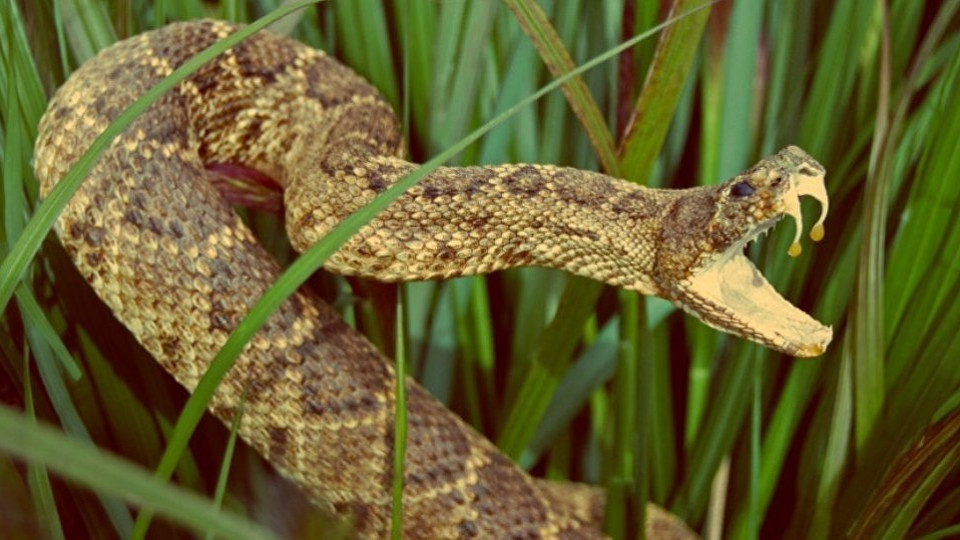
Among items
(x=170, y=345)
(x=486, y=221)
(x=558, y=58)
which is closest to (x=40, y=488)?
(x=170, y=345)

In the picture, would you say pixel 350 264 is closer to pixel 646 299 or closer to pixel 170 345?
pixel 170 345

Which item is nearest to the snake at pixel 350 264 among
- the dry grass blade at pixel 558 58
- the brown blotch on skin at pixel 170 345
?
the brown blotch on skin at pixel 170 345

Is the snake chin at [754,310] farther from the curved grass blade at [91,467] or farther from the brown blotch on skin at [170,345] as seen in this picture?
the curved grass blade at [91,467]

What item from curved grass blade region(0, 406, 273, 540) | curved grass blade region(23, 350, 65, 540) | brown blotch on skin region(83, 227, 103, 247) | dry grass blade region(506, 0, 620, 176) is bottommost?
curved grass blade region(23, 350, 65, 540)

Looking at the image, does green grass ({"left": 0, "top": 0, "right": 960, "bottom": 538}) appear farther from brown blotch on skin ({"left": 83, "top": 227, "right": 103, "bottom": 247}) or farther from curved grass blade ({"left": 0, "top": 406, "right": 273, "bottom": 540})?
curved grass blade ({"left": 0, "top": 406, "right": 273, "bottom": 540})

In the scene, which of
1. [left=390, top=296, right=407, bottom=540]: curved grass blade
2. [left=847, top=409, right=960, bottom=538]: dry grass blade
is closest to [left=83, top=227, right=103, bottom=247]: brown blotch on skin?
[left=390, top=296, right=407, bottom=540]: curved grass blade

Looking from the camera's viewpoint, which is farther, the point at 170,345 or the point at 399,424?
the point at 170,345

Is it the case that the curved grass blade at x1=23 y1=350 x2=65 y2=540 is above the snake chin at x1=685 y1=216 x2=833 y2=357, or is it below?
below

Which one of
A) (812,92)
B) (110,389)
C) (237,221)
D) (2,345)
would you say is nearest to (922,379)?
(812,92)
